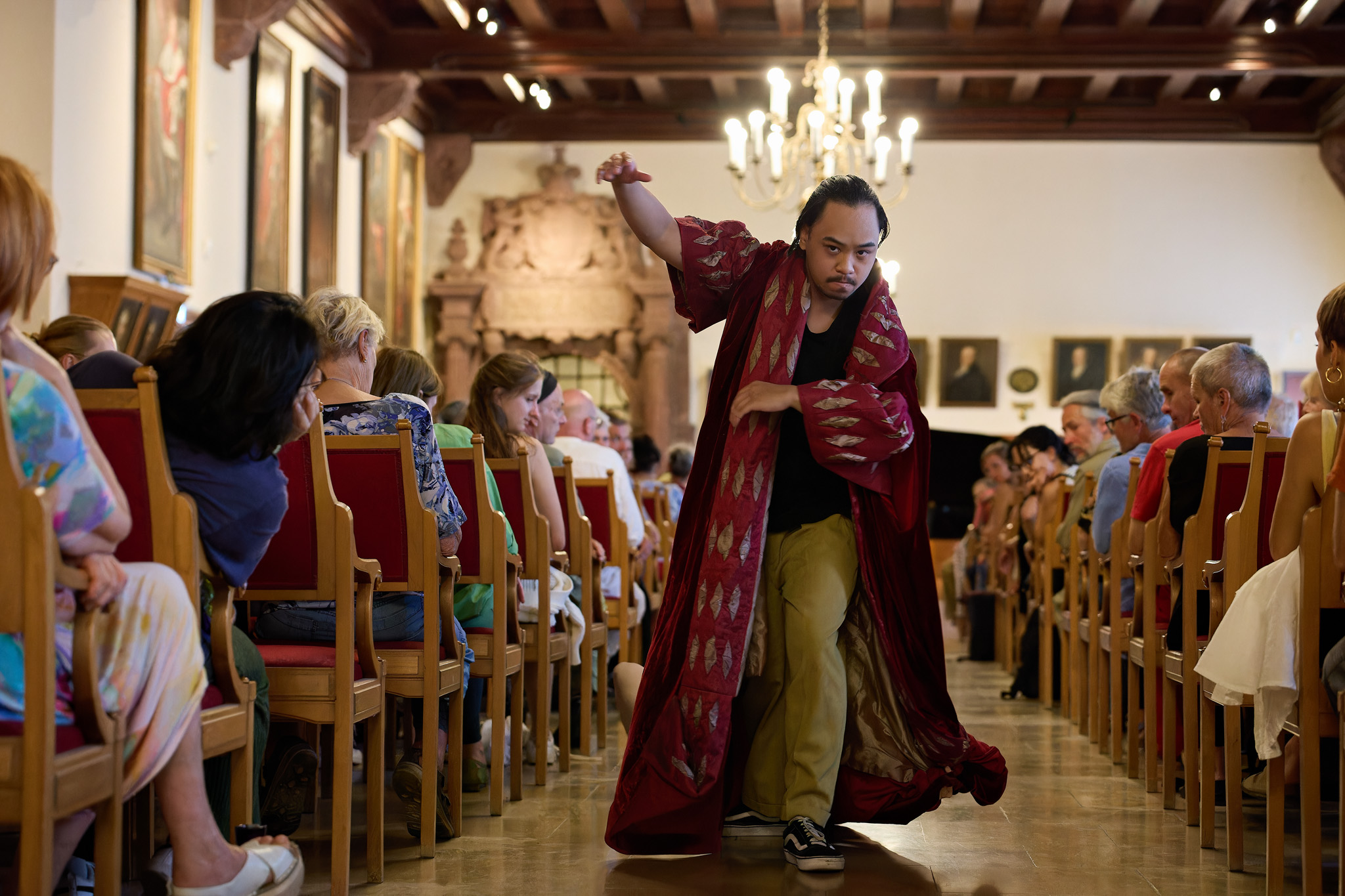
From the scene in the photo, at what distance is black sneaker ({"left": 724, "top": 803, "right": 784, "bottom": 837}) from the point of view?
3619mm

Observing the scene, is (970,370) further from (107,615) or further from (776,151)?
(107,615)

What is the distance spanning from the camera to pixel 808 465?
3.55m

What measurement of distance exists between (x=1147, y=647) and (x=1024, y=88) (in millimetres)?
10915

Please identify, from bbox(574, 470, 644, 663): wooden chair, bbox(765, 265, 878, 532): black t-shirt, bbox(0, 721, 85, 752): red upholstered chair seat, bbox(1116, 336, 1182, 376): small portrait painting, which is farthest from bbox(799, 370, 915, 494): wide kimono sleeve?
bbox(1116, 336, 1182, 376): small portrait painting

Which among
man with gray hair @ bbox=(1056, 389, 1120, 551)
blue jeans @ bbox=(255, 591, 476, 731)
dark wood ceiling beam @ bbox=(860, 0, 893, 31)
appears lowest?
blue jeans @ bbox=(255, 591, 476, 731)

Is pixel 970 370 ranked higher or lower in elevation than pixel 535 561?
higher

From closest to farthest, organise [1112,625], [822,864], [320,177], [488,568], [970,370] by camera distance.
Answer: [822,864]
[488,568]
[1112,625]
[320,177]
[970,370]

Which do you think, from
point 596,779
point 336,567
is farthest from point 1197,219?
point 336,567

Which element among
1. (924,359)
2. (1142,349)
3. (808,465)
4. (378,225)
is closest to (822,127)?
(378,225)

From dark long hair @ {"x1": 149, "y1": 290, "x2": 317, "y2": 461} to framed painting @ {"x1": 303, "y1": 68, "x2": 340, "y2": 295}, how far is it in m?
9.00

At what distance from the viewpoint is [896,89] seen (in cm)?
1465

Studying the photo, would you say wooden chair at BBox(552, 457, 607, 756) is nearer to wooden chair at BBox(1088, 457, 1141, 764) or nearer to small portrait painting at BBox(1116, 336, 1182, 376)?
wooden chair at BBox(1088, 457, 1141, 764)

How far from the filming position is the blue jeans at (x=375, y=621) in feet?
10.8

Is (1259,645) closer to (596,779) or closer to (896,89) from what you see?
(596,779)
